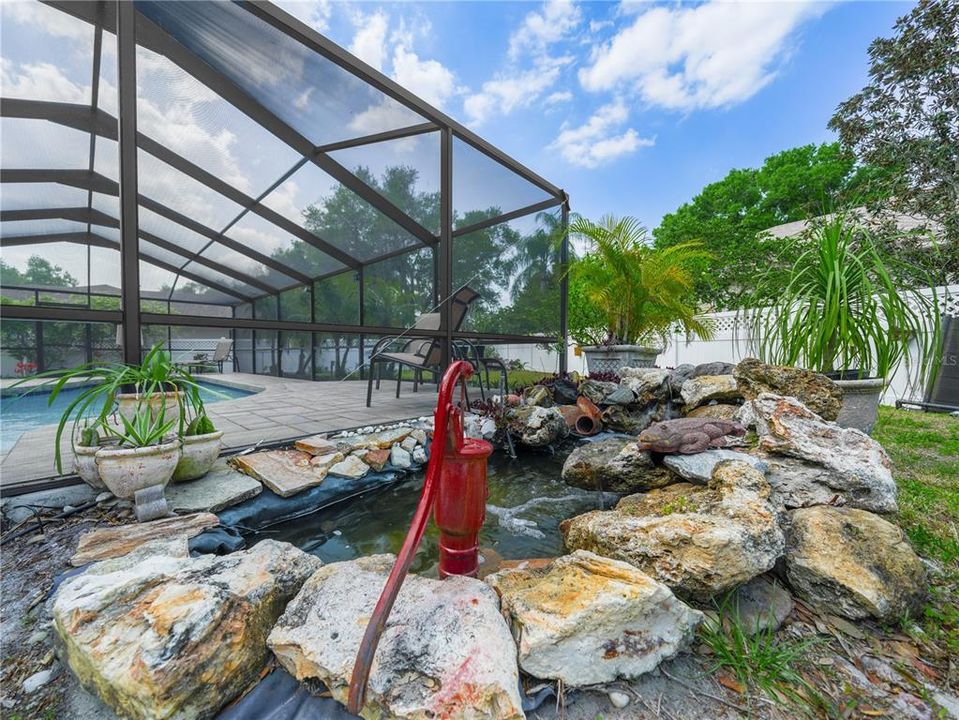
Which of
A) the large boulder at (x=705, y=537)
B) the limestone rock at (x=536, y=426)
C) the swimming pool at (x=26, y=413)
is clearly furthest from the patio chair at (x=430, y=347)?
the large boulder at (x=705, y=537)

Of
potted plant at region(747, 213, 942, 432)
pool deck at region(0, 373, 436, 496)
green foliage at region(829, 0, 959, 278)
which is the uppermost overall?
green foliage at region(829, 0, 959, 278)

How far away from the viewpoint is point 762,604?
3.76ft

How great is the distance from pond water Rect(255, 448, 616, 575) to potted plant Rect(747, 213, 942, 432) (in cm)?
147

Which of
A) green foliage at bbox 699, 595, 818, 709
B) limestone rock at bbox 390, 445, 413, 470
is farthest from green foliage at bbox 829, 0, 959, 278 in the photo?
limestone rock at bbox 390, 445, 413, 470

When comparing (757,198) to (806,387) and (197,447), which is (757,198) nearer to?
(806,387)

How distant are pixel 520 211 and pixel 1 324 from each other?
15.4 ft

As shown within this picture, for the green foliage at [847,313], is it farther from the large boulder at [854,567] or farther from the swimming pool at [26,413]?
the swimming pool at [26,413]

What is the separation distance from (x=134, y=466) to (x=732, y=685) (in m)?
2.06

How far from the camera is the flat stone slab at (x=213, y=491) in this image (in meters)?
1.62

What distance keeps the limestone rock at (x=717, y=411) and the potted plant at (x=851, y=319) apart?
1.45ft

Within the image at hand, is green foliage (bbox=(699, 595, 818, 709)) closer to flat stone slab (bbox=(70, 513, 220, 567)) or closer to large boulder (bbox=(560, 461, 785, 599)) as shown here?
large boulder (bbox=(560, 461, 785, 599))

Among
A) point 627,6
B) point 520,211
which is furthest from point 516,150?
point 627,6

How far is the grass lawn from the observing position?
3.44ft

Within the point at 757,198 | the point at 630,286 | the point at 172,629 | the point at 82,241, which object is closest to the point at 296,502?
the point at 172,629
